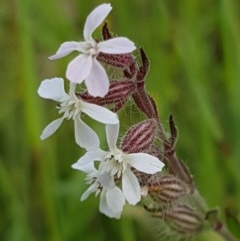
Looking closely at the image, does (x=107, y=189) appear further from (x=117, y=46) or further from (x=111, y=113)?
(x=117, y=46)

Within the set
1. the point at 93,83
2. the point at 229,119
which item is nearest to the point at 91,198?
the point at 229,119

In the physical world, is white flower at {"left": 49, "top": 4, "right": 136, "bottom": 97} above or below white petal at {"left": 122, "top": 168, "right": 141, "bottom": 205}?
above

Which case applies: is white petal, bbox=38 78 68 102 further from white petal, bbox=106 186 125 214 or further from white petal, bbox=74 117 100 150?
white petal, bbox=106 186 125 214

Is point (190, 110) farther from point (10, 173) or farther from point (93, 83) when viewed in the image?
point (93, 83)

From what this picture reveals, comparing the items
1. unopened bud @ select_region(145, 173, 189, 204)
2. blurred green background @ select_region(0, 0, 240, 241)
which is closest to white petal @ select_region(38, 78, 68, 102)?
unopened bud @ select_region(145, 173, 189, 204)

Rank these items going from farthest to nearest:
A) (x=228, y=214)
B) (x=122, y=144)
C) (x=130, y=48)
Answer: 1. (x=228, y=214)
2. (x=122, y=144)
3. (x=130, y=48)

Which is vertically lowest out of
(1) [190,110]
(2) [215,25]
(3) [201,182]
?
(3) [201,182]

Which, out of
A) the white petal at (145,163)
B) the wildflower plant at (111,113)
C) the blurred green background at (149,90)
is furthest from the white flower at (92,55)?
the blurred green background at (149,90)

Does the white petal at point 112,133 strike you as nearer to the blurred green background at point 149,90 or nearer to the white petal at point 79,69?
the white petal at point 79,69
